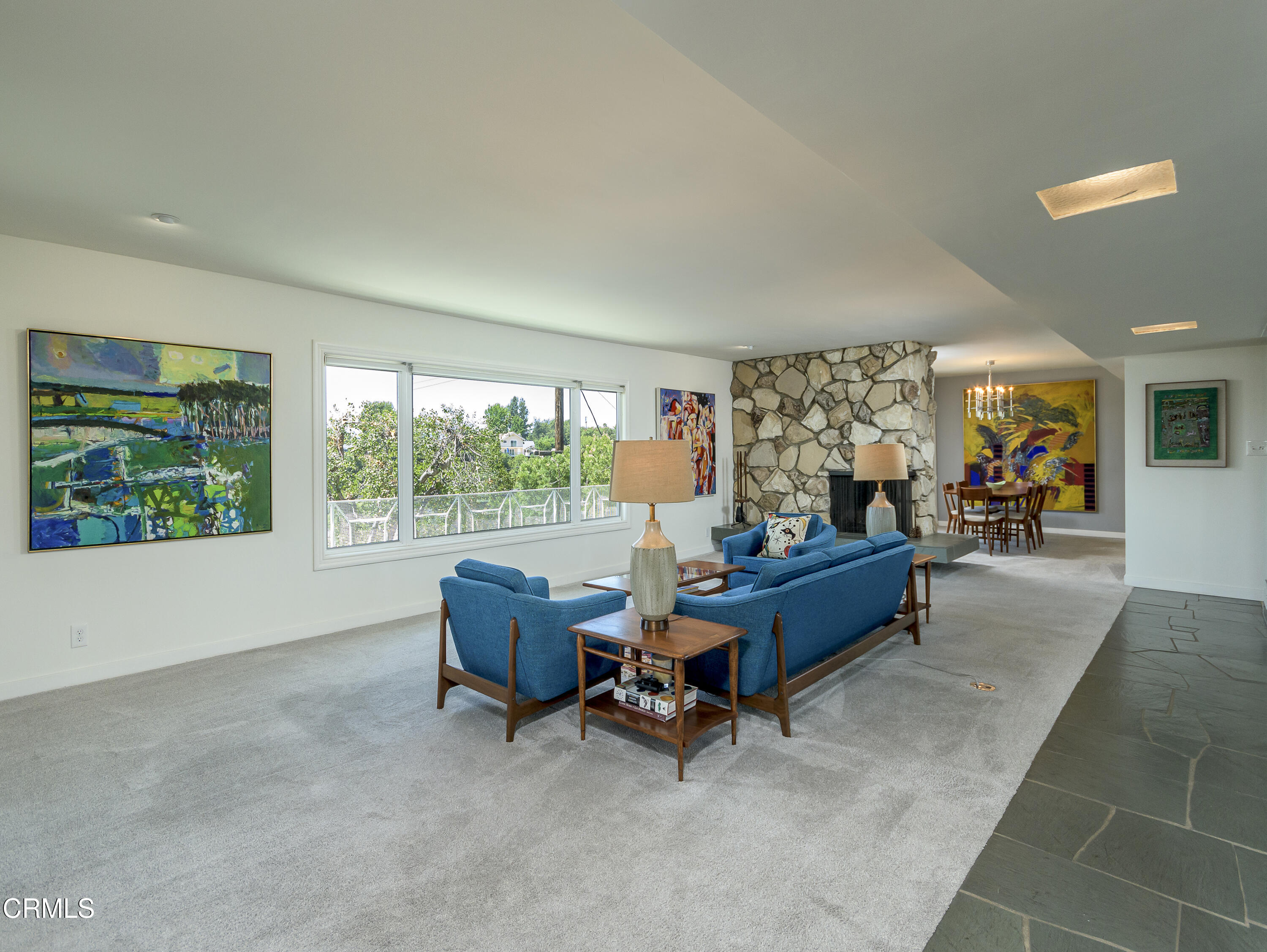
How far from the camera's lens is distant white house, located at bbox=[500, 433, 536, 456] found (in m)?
6.40

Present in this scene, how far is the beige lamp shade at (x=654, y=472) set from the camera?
3.06 metres

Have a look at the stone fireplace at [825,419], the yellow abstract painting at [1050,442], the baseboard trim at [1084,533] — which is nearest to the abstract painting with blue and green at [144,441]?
the stone fireplace at [825,419]

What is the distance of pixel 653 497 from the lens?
305cm

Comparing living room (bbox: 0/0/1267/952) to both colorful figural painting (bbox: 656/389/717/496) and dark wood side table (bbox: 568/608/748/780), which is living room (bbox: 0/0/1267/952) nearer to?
dark wood side table (bbox: 568/608/748/780)

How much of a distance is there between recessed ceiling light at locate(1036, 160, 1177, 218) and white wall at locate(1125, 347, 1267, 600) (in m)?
5.24

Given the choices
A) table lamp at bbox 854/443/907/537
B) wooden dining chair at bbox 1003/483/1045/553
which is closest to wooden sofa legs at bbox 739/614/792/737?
table lamp at bbox 854/443/907/537

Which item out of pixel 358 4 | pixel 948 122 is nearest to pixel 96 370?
pixel 358 4

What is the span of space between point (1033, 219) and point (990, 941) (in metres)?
2.45

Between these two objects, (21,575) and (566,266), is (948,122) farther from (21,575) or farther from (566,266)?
(21,575)

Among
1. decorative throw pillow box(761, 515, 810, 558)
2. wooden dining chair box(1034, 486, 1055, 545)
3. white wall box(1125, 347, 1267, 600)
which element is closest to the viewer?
decorative throw pillow box(761, 515, 810, 558)

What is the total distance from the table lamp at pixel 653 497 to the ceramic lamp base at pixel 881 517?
2.81 metres

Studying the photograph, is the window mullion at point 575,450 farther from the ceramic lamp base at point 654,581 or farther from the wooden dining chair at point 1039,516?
the wooden dining chair at point 1039,516

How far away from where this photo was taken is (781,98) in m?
1.58

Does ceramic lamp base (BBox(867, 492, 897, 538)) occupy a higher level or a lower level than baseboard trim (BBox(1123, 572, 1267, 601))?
higher
